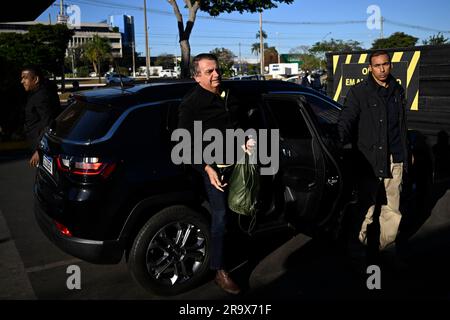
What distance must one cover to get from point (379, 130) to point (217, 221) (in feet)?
5.11

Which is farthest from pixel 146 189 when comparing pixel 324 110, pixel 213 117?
pixel 324 110

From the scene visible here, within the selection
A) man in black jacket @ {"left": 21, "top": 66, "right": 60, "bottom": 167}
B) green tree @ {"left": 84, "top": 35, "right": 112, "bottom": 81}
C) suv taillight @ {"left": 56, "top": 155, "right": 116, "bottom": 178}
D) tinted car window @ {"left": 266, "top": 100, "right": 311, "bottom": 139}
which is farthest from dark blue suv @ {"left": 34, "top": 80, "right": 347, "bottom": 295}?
green tree @ {"left": 84, "top": 35, "right": 112, "bottom": 81}

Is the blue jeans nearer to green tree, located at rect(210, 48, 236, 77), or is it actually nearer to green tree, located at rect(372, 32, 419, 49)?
green tree, located at rect(210, 48, 236, 77)

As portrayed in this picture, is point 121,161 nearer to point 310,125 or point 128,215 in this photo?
point 128,215

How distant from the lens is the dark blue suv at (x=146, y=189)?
10.0ft

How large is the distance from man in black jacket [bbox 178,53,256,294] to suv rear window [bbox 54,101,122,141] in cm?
56

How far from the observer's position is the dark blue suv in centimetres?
305

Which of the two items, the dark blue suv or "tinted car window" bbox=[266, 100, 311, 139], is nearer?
the dark blue suv

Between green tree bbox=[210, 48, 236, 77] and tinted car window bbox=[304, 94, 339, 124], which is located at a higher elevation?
green tree bbox=[210, 48, 236, 77]

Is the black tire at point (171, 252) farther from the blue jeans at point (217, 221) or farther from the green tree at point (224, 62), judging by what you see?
the green tree at point (224, 62)

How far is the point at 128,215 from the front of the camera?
3.12 m

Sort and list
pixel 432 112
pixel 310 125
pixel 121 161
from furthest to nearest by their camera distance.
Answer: pixel 432 112 → pixel 310 125 → pixel 121 161
